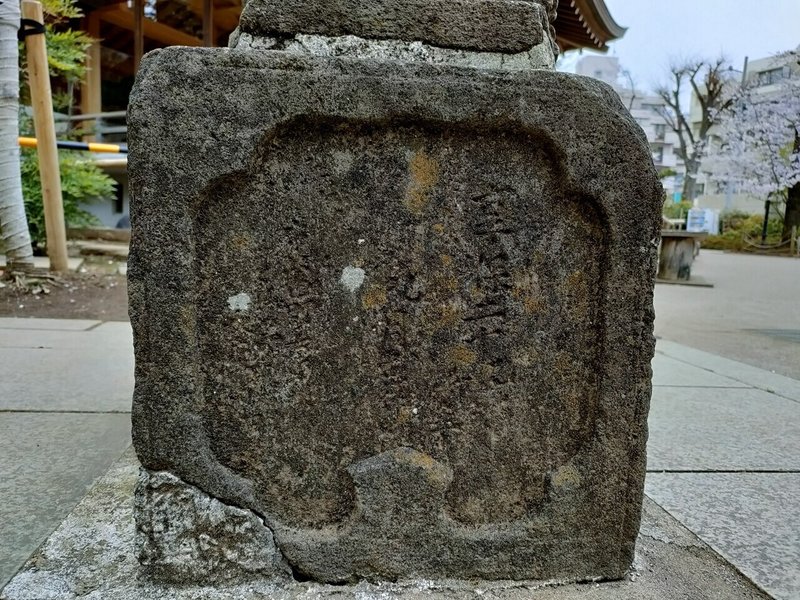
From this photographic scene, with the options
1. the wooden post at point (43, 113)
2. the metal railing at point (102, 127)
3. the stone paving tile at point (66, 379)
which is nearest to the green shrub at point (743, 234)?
the metal railing at point (102, 127)

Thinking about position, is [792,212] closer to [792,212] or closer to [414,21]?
[792,212]

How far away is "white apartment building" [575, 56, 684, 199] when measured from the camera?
31.6m

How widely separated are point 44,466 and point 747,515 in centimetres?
182

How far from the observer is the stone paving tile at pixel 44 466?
1.26 metres

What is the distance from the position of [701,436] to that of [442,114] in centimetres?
161

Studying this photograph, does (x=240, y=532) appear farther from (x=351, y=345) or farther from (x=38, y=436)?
(x=38, y=436)

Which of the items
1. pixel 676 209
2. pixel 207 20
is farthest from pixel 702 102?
pixel 207 20

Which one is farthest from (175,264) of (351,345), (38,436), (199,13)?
(199,13)

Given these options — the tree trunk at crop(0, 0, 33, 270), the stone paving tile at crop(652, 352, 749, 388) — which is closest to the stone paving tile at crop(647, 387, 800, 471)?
the stone paving tile at crop(652, 352, 749, 388)

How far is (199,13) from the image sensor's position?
9.41 m

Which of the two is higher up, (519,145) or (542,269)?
(519,145)

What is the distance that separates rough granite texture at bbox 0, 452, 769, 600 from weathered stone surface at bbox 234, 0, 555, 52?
2.85 feet

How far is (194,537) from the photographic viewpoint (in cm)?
108

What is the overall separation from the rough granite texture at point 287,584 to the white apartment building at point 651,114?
3219 cm
